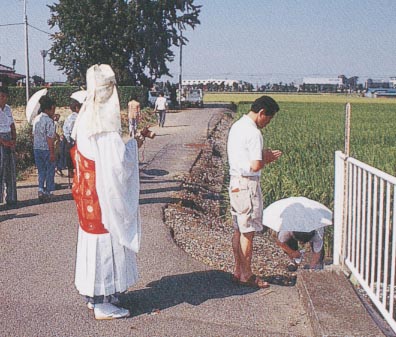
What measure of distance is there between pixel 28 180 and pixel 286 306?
26.2 feet

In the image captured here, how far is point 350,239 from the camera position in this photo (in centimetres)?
560

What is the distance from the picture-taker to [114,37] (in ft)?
159

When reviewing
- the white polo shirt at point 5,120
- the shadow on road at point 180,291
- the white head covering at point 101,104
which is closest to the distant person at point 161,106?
the white polo shirt at point 5,120

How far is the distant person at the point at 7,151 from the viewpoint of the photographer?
909 cm

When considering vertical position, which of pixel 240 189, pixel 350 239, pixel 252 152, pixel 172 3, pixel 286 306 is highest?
pixel 172 3

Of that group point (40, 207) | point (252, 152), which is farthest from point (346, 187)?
point (40, 207)

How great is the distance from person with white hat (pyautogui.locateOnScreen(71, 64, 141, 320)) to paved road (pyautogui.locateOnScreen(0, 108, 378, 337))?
327 mm

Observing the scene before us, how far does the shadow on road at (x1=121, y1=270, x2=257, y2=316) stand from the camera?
17.7ft

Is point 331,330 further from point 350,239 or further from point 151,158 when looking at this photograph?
point 151,158

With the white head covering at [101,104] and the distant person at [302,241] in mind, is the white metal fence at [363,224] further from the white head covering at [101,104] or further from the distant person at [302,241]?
the white head covering at [101,104]

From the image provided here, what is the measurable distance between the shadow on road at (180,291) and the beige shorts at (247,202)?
2.03 ft

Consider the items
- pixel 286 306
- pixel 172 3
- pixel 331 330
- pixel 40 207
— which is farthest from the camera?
pixel 172 3

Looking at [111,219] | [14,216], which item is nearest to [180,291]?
[111,219]

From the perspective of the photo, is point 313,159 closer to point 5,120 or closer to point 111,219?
point 5,120
